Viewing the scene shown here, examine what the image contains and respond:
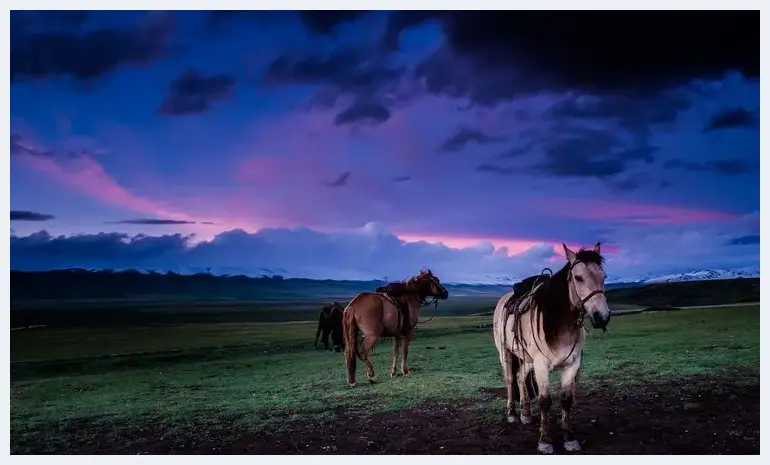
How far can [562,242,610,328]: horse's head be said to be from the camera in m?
3.99


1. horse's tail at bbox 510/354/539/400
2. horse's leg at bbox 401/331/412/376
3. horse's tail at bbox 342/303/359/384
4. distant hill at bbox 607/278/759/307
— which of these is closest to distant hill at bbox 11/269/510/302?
horse's tail at bbox 342/303/359/384

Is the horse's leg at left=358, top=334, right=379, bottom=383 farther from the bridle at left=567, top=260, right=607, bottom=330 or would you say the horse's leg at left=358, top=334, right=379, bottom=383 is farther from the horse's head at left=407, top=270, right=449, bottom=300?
the bridle at left=567, top=260, right=607, bottom=330

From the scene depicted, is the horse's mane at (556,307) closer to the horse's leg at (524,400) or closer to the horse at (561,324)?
the horse at (561,324)

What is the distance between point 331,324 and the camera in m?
6.73

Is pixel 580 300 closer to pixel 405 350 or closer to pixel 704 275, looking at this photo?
pixel 405 350

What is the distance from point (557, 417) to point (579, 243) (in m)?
2.06

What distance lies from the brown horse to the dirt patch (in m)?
0.84

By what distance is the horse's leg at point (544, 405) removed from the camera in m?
4.43

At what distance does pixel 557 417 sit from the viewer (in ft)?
17.1

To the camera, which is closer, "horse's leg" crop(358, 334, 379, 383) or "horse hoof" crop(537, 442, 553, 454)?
"horse hoof" crop(537, 442, 553, 454)

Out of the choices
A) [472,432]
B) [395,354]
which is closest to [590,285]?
[472,432]

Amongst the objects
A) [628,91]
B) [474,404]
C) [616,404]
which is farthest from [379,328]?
[628,91]

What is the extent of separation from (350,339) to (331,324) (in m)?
0.50

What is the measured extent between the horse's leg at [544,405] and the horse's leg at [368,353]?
195cm
